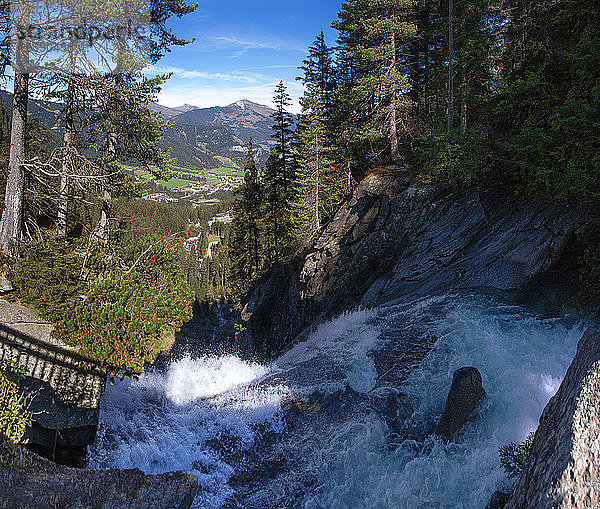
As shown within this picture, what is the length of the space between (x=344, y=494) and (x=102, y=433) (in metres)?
5.72

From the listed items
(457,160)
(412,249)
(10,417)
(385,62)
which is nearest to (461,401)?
(10,417)

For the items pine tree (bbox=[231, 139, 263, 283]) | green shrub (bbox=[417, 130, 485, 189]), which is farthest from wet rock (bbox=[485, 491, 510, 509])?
pine tree (bbox=[231, 139, 263, 283])

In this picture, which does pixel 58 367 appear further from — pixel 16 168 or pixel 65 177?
pixel 65 177

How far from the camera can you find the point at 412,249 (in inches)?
611

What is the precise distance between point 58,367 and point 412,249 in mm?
13148

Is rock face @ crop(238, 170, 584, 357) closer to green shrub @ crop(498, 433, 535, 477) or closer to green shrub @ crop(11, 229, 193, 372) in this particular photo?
green shrub @ crop(498, 433, 535, 477)

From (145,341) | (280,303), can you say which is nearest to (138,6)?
(145,341)

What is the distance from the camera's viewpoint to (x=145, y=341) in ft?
29.8

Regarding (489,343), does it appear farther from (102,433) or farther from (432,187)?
(102,433)

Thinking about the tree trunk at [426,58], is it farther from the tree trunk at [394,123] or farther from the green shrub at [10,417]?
the green shrub at [10,417]

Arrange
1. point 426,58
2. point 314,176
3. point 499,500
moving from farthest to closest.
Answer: point 314,176
point 426,58
point 499,500

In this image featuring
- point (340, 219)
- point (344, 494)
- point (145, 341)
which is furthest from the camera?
point (340, 219)

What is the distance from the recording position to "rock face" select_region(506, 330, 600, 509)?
9.48 feet

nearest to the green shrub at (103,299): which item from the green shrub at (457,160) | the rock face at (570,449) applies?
the rock face at (570,449)
